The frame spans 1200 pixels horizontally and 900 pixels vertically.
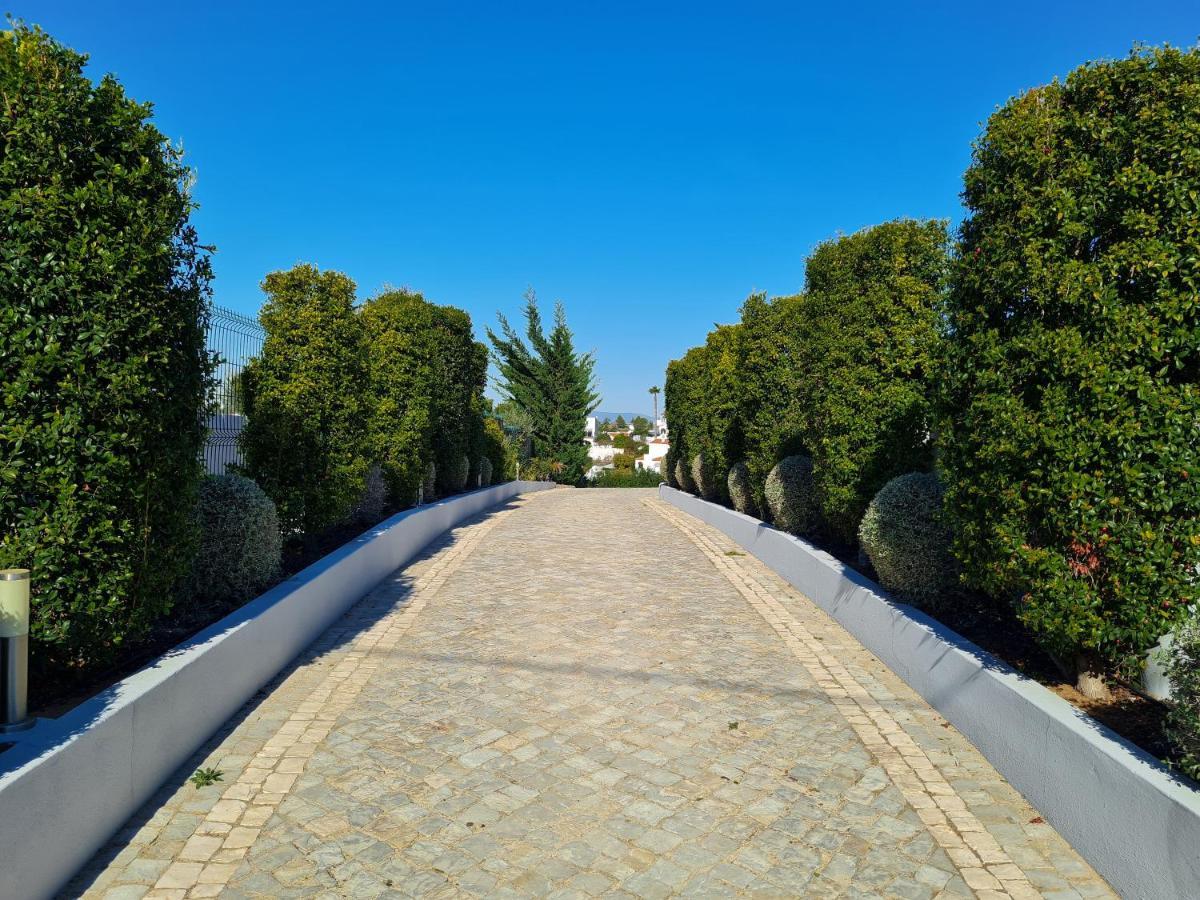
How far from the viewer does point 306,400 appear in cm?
955

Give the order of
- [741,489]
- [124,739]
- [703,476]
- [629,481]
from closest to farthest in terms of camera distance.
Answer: [124,739] → [741,489] → [703,476] → [629,481]

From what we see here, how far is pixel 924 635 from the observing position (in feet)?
20.3

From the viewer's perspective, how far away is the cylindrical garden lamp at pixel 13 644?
3.89 meters

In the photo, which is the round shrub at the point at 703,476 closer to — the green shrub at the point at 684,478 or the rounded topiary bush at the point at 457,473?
the green shrub at the point at 684,478

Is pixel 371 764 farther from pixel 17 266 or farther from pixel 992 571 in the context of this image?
pixel 992 571

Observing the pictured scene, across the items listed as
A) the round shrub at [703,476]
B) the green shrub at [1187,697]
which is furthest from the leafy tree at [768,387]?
the green shrub at [1187,697]

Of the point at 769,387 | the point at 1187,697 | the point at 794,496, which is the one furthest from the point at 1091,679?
the point at 769,387

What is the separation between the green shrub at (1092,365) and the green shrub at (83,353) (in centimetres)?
546

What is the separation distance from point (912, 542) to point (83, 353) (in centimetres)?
667

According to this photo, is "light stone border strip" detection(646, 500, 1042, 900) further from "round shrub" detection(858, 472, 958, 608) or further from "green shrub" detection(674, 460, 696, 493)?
"green shrub" detection(674, 460, 696, 493)

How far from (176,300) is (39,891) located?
346 centimetres

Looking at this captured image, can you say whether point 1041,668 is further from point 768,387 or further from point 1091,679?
point 768,387

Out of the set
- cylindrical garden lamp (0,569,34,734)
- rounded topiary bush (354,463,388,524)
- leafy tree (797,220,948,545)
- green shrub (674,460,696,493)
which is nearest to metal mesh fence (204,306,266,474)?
rounded topiary bush (354,463,388,524)

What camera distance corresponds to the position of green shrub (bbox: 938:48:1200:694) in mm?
4324
